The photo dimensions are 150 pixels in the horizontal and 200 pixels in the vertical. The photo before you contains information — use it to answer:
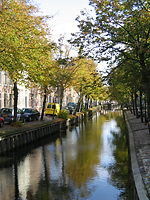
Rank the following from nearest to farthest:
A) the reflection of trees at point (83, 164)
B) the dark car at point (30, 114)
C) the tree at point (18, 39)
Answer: the reflection of trees at point (83, 164)
the tree at point (18, 39)
the dark car at point (30, 114)

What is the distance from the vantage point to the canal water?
11.3 m

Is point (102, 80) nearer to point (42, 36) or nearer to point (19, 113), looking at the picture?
point (42, 36)

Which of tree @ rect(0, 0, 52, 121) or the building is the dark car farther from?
tree @ rect(0, 0, 52, 121)

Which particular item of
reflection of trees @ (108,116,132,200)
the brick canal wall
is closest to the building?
the brick canal wall

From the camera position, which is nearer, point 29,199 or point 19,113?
point 29,199

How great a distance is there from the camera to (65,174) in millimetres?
14523

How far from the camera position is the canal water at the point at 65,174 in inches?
446

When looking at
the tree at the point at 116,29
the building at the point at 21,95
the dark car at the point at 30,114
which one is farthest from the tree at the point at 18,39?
the dark car at the point at 30,114

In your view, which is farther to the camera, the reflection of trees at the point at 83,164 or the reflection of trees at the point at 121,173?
the reflection of trees at the point at 83,164

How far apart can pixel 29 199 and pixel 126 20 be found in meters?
10.3

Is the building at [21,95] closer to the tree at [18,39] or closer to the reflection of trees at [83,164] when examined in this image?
the tree at [18,39]

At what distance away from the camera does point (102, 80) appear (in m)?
17.1

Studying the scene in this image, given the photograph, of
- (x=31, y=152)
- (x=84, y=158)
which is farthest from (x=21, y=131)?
(x=84, y=158)

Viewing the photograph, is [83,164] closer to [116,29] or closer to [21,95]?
[116,29]
